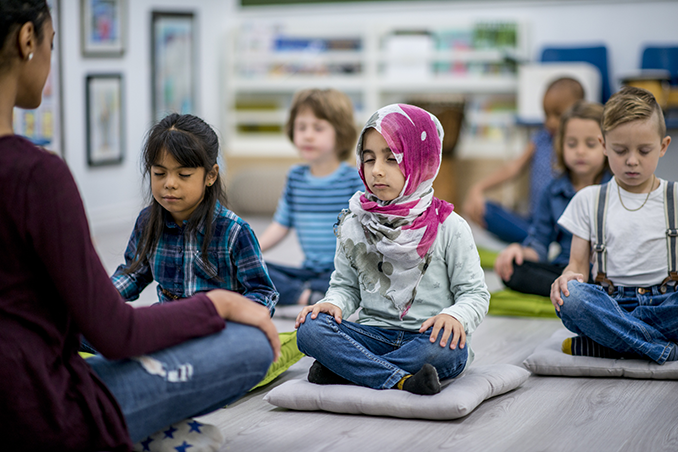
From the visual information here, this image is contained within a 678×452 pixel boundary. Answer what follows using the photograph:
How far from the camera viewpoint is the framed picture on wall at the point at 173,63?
5922 mm

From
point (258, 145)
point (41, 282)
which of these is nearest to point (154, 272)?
point (41, 282)

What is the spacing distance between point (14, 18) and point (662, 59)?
5211 mm

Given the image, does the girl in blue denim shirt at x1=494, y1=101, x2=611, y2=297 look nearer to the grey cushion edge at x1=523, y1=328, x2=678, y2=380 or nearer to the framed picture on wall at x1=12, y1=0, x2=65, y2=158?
the grey cushion edge at x1=523, y1=328, x2=678, y2=380

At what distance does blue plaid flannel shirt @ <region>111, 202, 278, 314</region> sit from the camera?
1820 millimetres

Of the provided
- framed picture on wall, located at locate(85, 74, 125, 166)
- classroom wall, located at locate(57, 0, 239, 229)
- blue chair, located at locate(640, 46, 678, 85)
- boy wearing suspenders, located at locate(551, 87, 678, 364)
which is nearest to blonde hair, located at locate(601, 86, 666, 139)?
boy wearing suspenders, located at locate(551, 87, 678, 364)

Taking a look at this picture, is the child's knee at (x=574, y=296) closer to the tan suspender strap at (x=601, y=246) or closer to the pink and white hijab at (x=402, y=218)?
the tan suspender strap at (x=601, y=246)

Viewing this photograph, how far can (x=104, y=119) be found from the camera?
534 cm

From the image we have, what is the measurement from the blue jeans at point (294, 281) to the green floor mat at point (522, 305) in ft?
2.01

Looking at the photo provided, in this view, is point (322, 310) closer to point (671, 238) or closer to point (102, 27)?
point (671, 238)

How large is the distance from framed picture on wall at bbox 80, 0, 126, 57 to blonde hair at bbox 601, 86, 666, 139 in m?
3.88

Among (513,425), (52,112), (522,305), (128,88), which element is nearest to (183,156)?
(513,425)

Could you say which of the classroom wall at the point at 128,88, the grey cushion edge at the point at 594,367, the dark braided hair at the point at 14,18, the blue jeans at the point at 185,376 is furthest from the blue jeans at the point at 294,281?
the classroom wall at the point at 128,88

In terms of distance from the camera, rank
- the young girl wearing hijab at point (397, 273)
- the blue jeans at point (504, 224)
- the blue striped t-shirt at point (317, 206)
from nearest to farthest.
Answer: the young girl wearing hijab at point (397, 273) → the blue striped t-shirt at point (317, 206) → the blue jeans at point (504, 224)

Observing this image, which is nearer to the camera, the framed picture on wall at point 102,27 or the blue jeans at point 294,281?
the blue jeans at point 294,281
